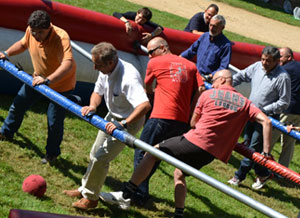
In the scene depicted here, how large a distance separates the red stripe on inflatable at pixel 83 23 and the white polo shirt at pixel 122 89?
269cm

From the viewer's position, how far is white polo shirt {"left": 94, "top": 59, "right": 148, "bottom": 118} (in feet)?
15.4

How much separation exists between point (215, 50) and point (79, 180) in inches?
102

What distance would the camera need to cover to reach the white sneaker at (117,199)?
5.21 meters

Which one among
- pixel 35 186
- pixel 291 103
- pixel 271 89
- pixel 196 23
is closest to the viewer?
pixel 35 186

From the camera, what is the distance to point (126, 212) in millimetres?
5363

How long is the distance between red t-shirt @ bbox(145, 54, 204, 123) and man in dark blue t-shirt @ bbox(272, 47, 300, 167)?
86.6 inches

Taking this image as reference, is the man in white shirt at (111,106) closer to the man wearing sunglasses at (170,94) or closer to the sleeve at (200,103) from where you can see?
the man wearing sunglasses at (170,94)

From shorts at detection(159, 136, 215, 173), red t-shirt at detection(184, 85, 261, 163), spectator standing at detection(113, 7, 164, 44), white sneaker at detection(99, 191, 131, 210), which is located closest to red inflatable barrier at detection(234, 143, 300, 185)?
red t-shirt at detection(184, 85, 261, 163)

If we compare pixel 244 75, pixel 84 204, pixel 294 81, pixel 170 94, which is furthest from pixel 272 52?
pixel 84 204

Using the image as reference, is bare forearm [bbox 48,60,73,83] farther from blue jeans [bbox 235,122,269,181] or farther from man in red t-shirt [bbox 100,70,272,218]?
blue jeans [bbox 235,122,269,181]

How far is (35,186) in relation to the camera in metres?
5.06

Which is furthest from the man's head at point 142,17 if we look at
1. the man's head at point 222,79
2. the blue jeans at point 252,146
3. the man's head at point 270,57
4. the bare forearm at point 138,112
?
the bare forearm at point 138,112

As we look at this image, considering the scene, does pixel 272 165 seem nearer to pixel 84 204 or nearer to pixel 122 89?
pixel 122 89

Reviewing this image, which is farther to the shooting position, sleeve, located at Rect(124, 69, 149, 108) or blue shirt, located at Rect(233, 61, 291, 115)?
blue shirt, located at Rect(233, 61, 291, 115)
